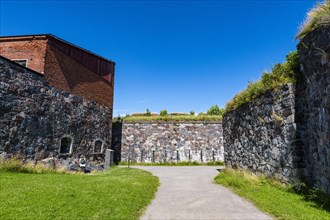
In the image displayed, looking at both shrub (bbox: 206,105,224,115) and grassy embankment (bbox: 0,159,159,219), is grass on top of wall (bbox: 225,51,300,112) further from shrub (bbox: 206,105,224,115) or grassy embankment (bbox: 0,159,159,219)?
shrub (bbox: 206,105,224,115)

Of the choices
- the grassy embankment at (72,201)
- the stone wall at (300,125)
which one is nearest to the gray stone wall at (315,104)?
the stone wall at (300,125)

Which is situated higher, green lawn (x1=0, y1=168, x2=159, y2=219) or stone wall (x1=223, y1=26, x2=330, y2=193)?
stone wall (x1=223, y1=26, x2=330, y2=193)

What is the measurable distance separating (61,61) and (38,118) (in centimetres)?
430

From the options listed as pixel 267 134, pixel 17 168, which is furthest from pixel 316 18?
pixel 17 168

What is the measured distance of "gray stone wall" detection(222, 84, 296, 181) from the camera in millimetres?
7422

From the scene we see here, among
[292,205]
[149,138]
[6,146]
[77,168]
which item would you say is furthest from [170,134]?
[292,205]

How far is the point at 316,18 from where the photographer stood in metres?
6.29

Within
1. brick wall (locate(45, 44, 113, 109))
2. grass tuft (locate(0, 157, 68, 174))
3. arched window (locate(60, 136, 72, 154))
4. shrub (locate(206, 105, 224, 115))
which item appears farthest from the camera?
shrub (locate(206, 105, 224, 115))

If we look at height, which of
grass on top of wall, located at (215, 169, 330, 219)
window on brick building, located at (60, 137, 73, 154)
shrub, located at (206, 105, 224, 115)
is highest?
shrub, located at (206, 105, 224, 115)

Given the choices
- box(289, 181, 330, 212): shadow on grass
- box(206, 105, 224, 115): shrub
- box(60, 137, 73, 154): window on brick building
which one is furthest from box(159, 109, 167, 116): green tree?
box(289, 181, 330, 212): shadow on grass

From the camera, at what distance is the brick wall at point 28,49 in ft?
45.3

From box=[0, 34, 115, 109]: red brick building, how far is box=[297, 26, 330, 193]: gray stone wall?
13.2 metres

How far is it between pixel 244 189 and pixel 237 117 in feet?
15.0

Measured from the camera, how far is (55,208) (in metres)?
4.91
